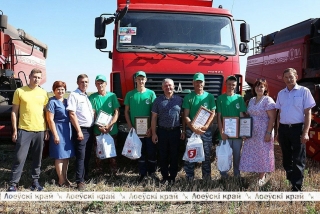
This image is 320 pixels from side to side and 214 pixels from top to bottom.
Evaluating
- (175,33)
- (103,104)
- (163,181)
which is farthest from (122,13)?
(163,181)

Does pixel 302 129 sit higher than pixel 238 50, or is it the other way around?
pixel 238 50

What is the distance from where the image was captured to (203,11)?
237 inches

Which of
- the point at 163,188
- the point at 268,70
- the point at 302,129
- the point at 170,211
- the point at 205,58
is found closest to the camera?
the point at 170,211

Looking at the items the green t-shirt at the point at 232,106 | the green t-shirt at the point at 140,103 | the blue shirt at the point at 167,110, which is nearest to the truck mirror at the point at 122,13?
the green t-shirt at the point at 140,103

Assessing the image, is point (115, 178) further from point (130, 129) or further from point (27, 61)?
point (27, 61)

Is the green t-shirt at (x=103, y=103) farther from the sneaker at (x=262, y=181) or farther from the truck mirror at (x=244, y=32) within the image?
the truck mirror at (x=244, y=32)

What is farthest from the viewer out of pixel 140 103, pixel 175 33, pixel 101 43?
pixel 101 43

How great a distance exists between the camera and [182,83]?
18.4 feet

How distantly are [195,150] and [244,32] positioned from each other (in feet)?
9.18

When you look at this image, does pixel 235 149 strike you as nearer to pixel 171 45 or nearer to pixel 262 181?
pixel 262 181

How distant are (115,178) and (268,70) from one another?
597cm

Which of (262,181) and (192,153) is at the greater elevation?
(192,153)

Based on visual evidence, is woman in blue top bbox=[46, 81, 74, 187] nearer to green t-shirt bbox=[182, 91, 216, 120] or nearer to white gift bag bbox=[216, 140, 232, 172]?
green t-shirt bbox=[182, 91, 216, 120]

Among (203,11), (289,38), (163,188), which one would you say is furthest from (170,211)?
(289,38)
